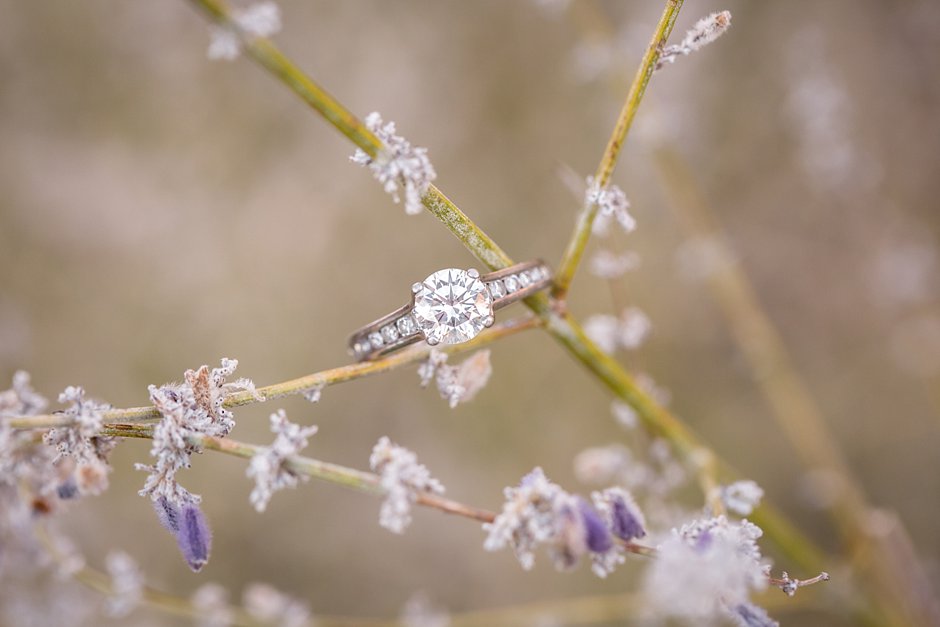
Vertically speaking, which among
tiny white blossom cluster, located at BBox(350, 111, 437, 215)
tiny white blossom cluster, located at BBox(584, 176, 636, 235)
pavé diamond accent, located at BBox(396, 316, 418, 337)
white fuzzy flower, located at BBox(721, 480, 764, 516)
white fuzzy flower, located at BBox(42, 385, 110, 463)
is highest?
tiny white blossom cluster, located at BBox(584, 176, 636, 235)

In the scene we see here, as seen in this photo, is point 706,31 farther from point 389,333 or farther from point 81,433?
point 81,433

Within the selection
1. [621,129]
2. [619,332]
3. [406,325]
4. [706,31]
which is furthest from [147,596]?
[706,31]

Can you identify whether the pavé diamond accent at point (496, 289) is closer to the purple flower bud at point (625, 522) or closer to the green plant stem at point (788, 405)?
the purple flower bud at point (625, 522)

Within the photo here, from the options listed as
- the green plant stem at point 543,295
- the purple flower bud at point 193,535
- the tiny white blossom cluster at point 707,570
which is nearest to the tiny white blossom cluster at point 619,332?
the green plant stem at point 543,295

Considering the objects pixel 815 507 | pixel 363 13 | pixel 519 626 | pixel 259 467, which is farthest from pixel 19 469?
pixel 815 507

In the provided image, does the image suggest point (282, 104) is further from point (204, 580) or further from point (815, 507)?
point (815, 507)

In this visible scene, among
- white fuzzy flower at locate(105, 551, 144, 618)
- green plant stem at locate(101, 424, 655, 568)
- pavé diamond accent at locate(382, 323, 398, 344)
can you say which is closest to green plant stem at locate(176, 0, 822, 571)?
pavé diamond accent at locate(382, 323, 398, 344)

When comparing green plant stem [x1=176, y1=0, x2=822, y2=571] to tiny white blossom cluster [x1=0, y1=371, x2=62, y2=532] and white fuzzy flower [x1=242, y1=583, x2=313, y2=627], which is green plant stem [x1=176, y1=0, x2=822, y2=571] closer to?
tiny white blossom cluster [x1=0, y1=371, x2=62, y2=532]
